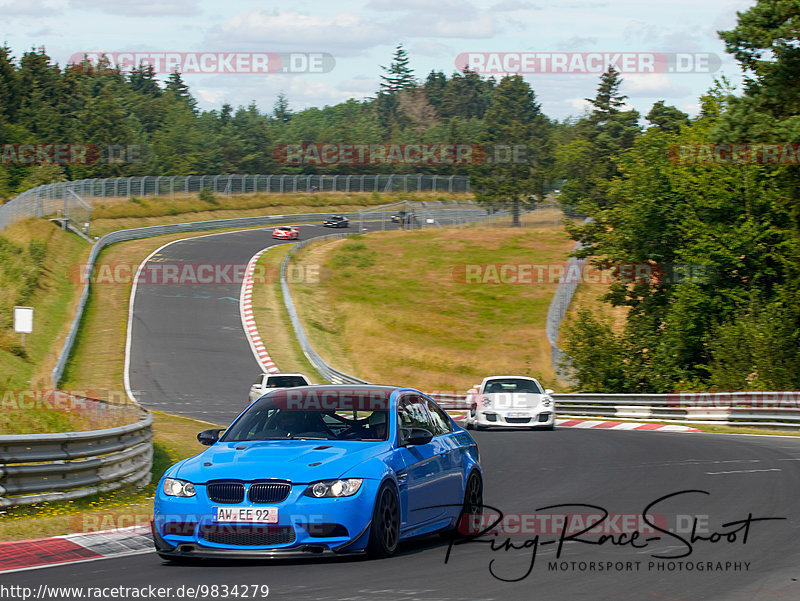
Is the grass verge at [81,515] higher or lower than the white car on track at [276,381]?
higher

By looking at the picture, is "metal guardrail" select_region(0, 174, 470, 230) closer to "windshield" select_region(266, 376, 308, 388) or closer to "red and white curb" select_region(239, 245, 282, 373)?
"red and white curb" select_region(239, 245, 282, 373)

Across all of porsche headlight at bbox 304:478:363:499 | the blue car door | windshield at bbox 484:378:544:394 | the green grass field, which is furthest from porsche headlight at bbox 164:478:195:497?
the green grass field

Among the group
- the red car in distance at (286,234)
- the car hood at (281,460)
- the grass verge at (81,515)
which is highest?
the car hood at (281,460)

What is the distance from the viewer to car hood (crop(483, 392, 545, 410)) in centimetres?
2659

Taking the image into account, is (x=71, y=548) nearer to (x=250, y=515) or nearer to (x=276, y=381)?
(x=250, y=515)

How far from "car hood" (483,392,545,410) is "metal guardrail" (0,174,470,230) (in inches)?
1190

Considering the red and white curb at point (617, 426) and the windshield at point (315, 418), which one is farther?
the red and white curb at point (617, 426)

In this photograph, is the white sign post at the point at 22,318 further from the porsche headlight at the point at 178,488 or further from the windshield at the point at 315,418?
the porsche headlight at the point at 178,488

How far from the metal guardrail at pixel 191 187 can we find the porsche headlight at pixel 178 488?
1715 inches

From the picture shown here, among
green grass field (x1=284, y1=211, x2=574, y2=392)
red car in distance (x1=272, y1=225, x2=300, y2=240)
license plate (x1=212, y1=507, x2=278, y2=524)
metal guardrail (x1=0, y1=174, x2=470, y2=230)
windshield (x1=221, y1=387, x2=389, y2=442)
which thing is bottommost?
green grass field (x1=284, y1=211, x2=574, y2=392)

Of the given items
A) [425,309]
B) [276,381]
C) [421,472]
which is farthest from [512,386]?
[425,309]

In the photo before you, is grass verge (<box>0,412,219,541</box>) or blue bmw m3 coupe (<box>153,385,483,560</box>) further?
grass verge (<box>0,412,219,541</box>)

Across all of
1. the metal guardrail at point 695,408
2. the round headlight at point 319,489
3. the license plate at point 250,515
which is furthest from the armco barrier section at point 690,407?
the license plate at point 250,515

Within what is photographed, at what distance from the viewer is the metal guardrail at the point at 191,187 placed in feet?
187
